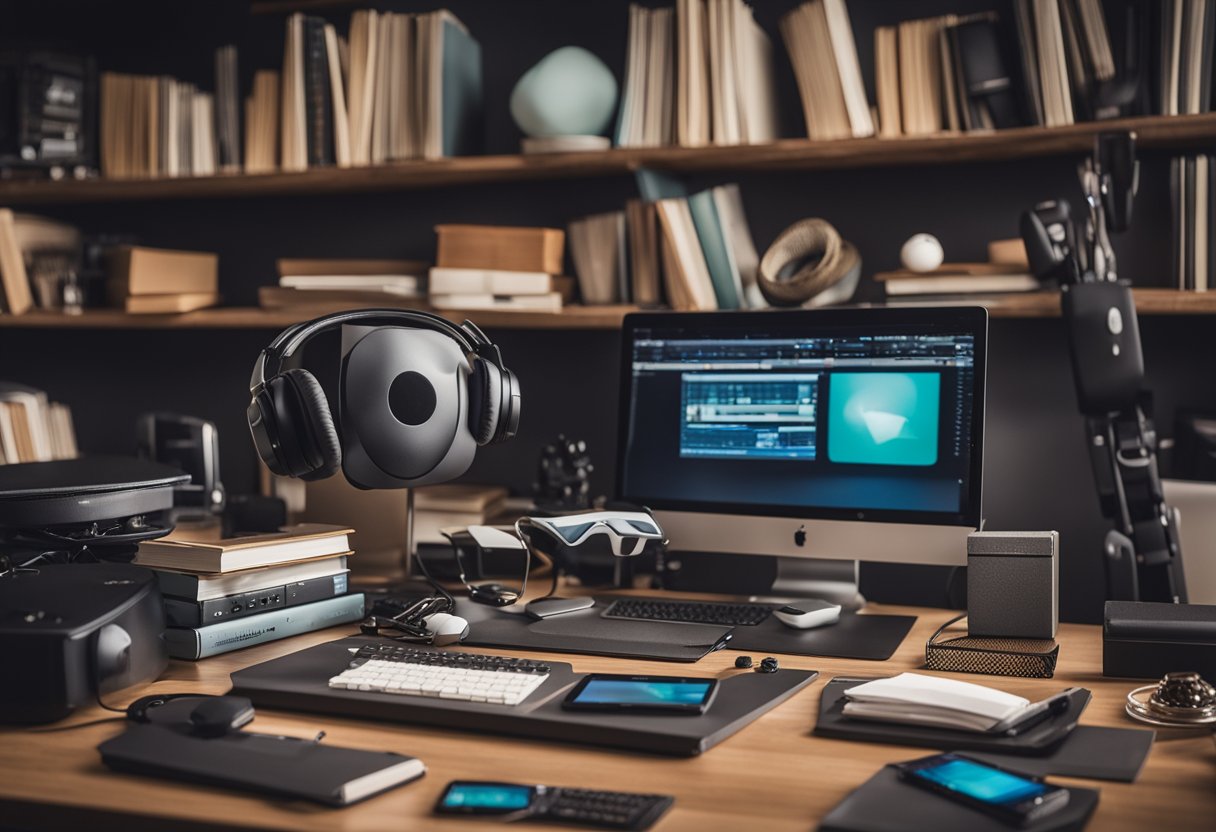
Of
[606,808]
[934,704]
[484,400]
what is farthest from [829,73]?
[606,808]

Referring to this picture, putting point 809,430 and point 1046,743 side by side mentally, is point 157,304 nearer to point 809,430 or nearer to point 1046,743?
point 809,430

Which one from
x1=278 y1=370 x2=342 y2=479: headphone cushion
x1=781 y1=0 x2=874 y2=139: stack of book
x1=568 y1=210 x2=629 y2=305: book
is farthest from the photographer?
x1=568 y1=210 x2=629 y2=305: book

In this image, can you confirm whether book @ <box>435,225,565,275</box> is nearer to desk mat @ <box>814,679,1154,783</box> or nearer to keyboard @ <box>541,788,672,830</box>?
desk mat @ <box>814,679,1154,783</box>

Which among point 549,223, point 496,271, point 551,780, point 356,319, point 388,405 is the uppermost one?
point 549,223

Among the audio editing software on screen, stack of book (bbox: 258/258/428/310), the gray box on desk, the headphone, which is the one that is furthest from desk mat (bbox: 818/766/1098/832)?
stack of book (bbox: 258/258/428/310)

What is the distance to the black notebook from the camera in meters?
1.08

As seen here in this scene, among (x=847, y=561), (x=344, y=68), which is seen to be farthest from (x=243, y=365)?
(x=847, y=561)

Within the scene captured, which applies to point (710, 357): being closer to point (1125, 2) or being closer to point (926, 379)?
point (926, 379)

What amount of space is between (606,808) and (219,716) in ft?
1.49

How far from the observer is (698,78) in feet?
6.84

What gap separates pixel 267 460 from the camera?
1570mm

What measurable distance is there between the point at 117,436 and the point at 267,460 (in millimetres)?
1478

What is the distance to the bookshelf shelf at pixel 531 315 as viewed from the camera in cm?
187

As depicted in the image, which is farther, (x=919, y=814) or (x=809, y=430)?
(x=809, y=430)
